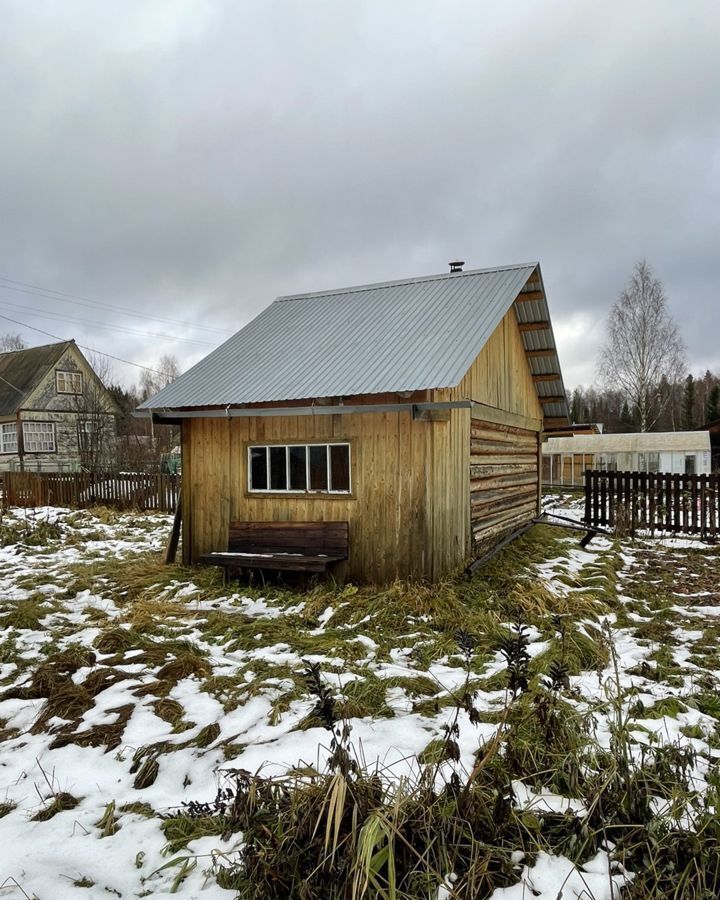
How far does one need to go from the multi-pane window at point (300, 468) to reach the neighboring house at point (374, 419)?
18 millimetres

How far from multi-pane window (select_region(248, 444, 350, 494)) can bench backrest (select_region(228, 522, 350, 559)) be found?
0.56m

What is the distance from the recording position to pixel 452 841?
2.60 meters

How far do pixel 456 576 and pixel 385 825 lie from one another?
5.79m

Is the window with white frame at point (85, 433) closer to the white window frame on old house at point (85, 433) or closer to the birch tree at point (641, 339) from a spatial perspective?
the white window frame on old house at point (85, 433)

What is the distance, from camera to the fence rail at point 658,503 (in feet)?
41.2

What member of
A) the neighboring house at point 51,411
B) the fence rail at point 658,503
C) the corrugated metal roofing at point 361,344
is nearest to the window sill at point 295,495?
the corrugated metal roofing at point 361,344

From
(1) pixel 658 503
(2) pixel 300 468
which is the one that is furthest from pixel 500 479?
(1) pixel 658 503

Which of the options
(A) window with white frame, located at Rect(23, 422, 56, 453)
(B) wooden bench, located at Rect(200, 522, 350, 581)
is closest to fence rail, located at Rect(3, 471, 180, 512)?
(B) wooden bench, located at Rect(200, 522, 350, 581)

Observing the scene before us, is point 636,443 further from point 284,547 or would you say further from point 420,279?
point 284,547

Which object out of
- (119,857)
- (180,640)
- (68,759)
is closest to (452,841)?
(119,857)

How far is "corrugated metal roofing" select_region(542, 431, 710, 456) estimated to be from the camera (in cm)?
2808

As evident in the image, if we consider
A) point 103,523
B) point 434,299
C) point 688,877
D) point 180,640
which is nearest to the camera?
point 688,877

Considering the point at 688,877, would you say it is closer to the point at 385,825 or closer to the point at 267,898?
the point at 385,825

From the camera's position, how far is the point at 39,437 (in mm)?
32625
